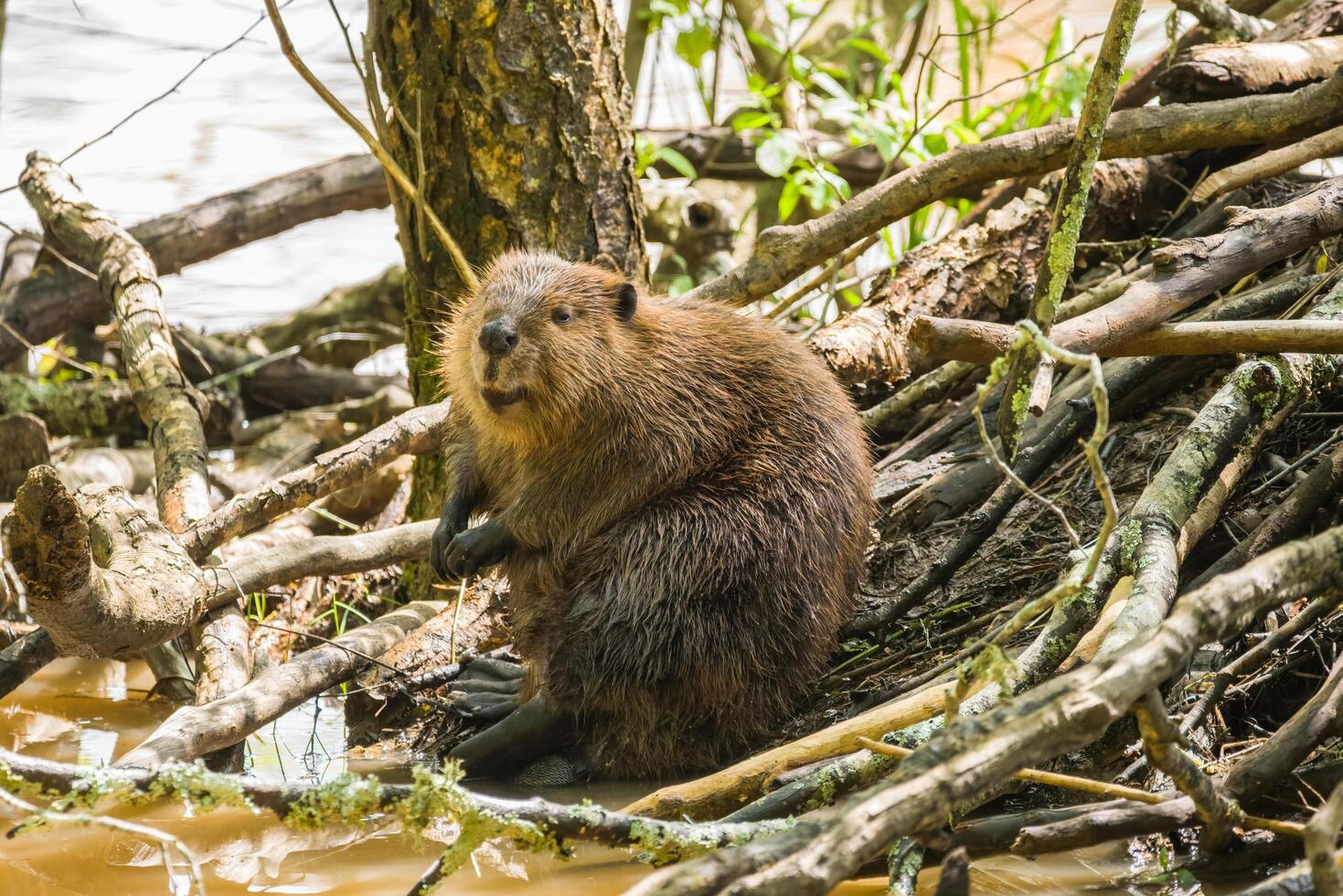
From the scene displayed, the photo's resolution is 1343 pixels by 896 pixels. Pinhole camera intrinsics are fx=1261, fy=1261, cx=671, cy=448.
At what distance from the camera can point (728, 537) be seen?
9.82 feet

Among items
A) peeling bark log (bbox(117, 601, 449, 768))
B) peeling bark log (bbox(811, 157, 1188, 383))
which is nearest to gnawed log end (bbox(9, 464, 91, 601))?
peeling bark log (bbox(117, 601, 449, 768))

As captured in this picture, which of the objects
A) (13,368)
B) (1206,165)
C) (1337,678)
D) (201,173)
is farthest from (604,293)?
(201,173)

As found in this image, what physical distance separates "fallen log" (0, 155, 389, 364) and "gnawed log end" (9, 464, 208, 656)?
2.42m

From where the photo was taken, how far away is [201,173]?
23.6ft

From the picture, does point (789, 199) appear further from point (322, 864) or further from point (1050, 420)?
point (322, 864)

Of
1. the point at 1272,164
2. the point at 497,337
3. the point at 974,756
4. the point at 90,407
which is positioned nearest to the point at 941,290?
the point at 1272,164

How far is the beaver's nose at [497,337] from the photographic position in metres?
3.06

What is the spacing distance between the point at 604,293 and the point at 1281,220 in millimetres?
1728

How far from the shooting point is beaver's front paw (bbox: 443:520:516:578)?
3.21 metres

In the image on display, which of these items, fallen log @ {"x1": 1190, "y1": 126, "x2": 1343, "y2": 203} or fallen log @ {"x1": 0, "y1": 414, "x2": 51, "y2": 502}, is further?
fallen log @ {"x1": 0, "y1": 414, "x2": 51, "y2": 502}

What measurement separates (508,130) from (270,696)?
180 centimetres

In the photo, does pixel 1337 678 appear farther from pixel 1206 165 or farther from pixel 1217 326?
pixel 1206 165

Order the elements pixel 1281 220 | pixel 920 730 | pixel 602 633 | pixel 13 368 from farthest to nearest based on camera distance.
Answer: pixel 13 368 → pixel 1281 220 → pixel 602 633 → pixel 920 730

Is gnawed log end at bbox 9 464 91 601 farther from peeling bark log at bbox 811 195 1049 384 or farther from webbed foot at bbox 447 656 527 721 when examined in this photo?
peeling bark log at bbox 811 195 1049 384
